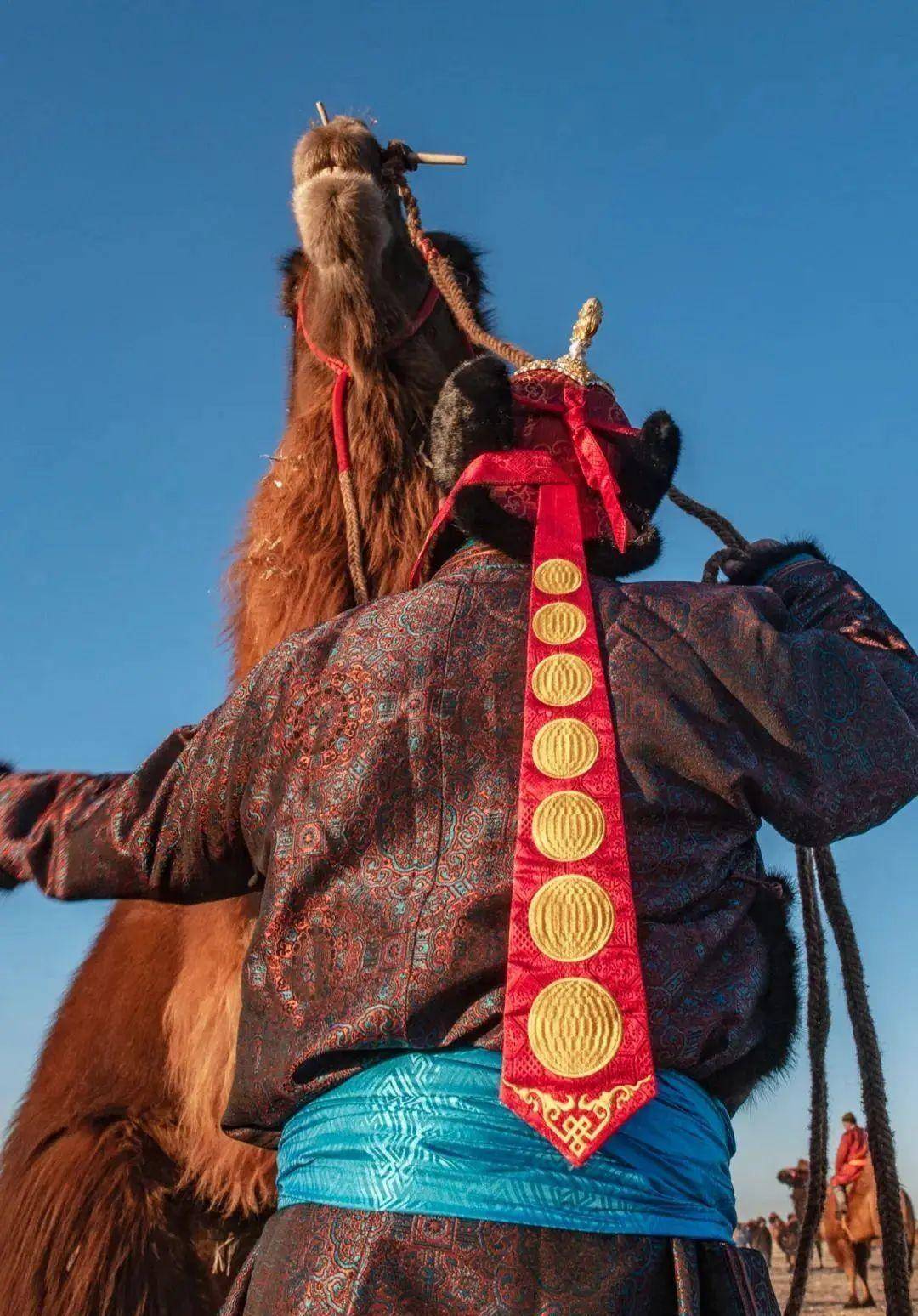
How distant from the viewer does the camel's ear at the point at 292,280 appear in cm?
379

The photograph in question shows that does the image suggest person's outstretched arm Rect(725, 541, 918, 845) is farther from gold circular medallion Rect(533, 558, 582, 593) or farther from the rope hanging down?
the rope hanging down

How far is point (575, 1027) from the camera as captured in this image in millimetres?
1605

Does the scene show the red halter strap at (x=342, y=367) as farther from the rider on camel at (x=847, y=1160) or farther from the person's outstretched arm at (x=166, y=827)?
the rider on camel at (x=847, y=1160)

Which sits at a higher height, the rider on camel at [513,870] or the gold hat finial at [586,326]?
the gold hat finial at [586,326]

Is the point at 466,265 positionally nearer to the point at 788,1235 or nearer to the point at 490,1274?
the point at 490,1274

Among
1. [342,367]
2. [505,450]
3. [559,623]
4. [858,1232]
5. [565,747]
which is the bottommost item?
[565,747]

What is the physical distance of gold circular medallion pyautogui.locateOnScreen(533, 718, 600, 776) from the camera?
1762 mm

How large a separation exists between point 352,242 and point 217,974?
1642mm

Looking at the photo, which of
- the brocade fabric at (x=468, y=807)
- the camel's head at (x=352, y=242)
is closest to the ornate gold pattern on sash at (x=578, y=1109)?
the brocade fabric at (x=468, y=807)

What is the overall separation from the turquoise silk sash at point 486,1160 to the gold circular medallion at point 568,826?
25 centimetres

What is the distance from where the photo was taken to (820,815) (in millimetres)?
1853

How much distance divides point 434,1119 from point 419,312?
2.34 m

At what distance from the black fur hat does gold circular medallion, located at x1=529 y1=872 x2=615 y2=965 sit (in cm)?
58

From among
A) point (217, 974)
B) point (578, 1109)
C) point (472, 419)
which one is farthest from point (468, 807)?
point (217, 974)
